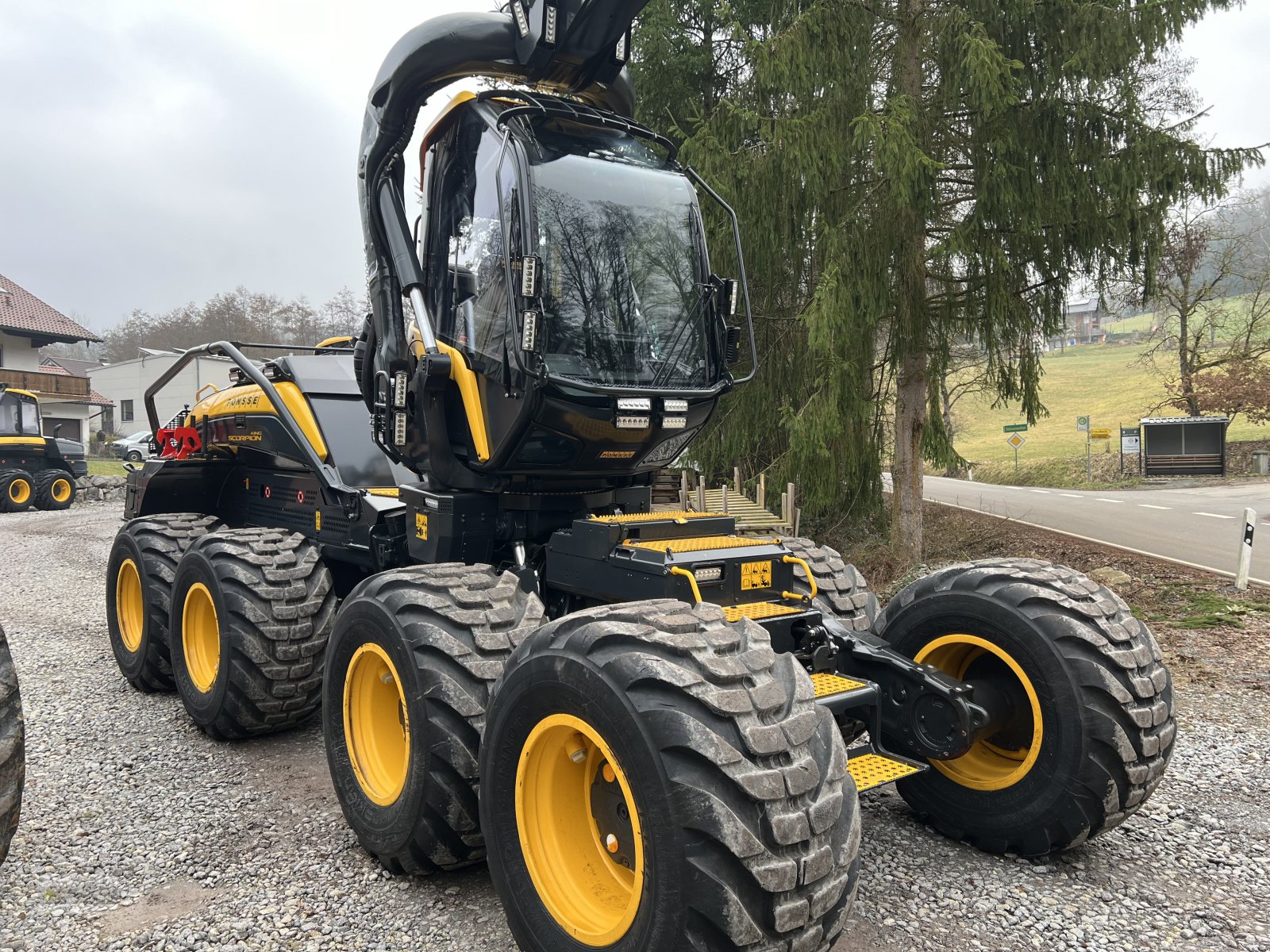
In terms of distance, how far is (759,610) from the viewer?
3.67m

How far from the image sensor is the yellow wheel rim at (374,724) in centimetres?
384

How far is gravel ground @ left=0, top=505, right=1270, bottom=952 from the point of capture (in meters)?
3.23

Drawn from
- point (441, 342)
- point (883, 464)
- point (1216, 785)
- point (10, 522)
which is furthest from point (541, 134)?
point (10, 522)

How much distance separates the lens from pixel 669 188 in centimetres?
429

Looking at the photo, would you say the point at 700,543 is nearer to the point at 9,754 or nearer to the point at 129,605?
the point at 9,754

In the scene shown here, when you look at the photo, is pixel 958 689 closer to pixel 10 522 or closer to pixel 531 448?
pixel 531 448

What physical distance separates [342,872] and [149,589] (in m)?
3.27

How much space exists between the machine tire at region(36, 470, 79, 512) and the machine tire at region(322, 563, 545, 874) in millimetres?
23172

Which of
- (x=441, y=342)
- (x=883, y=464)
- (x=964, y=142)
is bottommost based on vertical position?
(x=883, y=464)

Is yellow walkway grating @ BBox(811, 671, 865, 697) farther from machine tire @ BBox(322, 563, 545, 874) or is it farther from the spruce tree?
the spruce tree

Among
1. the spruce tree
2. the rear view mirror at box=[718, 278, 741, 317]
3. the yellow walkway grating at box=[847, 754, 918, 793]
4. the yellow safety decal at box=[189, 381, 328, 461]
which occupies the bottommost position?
the yellow walkway grating at box=[847, 754, 918, 793]

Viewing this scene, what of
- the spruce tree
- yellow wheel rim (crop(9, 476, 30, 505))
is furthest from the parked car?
the spruce tree

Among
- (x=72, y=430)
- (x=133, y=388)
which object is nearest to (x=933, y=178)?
(x=72, y=430)

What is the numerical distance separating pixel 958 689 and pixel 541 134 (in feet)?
9.76
